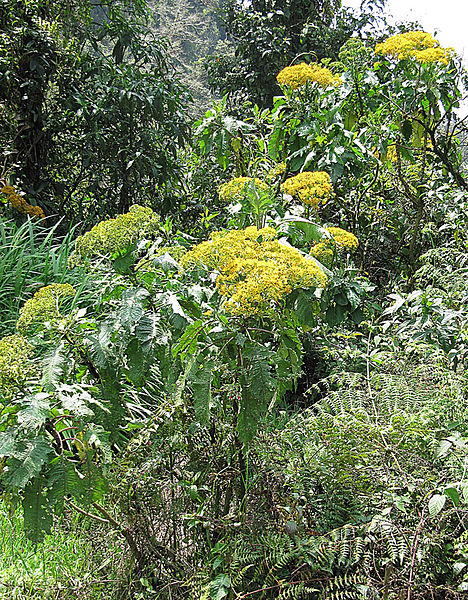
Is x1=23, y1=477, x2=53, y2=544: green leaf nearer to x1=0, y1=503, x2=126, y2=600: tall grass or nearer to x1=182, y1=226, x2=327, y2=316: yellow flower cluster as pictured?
x1=0, y1=503, x2=126, y2=600: tall grass

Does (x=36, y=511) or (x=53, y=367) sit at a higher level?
(x=53, y=367)

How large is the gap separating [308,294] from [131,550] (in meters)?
1.10

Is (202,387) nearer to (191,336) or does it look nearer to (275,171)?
(191,336)

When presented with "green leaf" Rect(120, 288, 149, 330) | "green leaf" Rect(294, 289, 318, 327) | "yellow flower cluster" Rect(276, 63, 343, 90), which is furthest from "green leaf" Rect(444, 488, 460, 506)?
"yellow flower cluster" Rect(276, 63, 343, 90)

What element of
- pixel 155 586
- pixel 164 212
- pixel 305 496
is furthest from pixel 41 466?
pixel 164 212

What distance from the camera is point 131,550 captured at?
6.13 ft

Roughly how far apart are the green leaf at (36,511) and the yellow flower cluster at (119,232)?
2.24 feet

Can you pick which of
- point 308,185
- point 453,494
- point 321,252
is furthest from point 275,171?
point 453,494

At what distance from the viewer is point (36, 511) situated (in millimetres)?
1396

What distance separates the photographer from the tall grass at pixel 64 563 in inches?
73.4

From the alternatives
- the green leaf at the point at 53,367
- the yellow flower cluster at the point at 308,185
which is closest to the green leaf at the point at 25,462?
the green leaf at the point at 53,367

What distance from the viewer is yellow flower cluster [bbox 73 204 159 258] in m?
1.58

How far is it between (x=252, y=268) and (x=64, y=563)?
1471 millimetres

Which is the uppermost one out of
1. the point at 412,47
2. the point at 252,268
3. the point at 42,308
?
the point at 412,47
